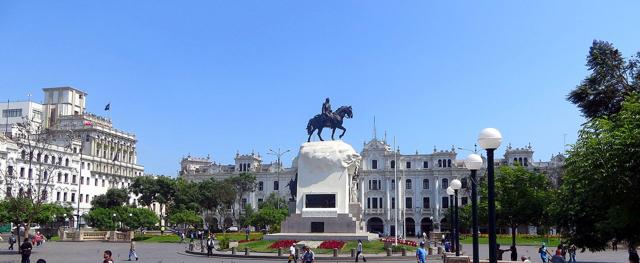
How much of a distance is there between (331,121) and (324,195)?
5594mm

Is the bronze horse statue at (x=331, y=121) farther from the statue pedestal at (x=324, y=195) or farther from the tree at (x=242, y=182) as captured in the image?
the tree at (x=242, y=182)

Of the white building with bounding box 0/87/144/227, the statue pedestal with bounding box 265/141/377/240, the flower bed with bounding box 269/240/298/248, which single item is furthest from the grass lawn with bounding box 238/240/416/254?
the white building with bounding box 0/87/144/227

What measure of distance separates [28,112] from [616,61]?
305 feet

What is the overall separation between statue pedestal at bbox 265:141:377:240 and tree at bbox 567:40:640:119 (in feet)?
49.3

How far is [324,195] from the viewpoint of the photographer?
39125 mm

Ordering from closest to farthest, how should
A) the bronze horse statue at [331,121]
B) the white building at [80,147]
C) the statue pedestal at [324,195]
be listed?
the statue pedestal at [324,195]
the bronze horse statue at [331,121]
the white building at [80,147]

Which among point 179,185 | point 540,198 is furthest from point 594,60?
point 179,185

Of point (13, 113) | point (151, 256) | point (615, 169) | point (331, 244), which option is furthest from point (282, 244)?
point (13, 113)

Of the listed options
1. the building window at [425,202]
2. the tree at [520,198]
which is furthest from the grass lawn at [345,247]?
the building window at [425,202]

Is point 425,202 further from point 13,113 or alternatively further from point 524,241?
point 13,113

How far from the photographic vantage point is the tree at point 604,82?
2950 centimetres

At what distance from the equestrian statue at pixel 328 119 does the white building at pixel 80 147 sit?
5443cm

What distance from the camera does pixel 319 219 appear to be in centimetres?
3831

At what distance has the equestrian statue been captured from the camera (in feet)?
137
